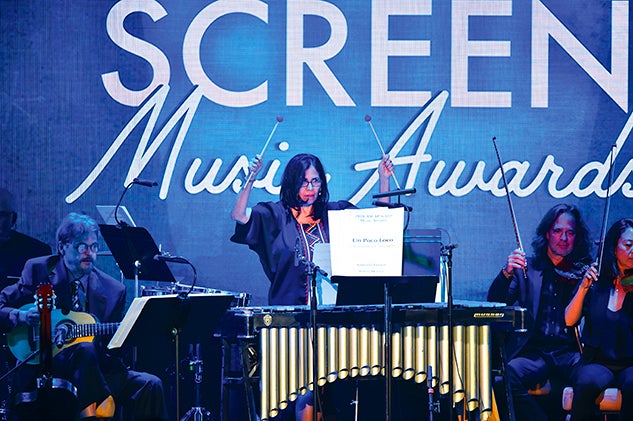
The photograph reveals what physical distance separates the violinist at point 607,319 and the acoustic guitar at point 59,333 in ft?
10.8

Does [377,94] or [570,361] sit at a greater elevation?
[377,94]

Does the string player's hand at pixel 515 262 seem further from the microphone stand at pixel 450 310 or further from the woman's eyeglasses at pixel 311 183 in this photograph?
the woman's eyeglasses at pixel 311 183

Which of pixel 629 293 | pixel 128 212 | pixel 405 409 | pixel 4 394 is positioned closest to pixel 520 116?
pixel 629 293

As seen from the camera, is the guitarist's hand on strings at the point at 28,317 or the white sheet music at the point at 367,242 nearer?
the white sheet music at the point at 367,242

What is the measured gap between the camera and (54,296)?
628 cm

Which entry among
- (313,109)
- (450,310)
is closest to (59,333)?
(313,109)

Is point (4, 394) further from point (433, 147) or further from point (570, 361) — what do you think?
point (570, 361)

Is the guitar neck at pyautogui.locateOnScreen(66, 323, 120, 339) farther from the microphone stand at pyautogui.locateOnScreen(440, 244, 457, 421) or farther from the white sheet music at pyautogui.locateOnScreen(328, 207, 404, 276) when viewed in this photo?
the microphone stand at pyautogui.locateOnScreen(440, 244, 457, 421)

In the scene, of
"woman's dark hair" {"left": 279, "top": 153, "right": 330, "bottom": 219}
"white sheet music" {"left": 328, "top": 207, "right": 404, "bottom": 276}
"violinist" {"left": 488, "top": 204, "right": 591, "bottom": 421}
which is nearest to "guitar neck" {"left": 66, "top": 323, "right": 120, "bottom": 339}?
"woman's dark hair" {"left": 279, "top": 153, "right": 330, "bottom": 219}

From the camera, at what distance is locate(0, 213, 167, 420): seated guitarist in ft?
20.9

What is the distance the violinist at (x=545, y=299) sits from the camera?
6.78m

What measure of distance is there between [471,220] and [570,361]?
1.27 m

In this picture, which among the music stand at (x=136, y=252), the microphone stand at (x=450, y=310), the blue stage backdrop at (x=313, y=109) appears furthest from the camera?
the blue stage backdrop at (x=313, y=109)

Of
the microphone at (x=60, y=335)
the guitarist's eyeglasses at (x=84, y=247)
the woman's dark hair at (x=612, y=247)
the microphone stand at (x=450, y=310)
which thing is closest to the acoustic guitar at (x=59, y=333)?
the microphone at (x=60, y=335)
